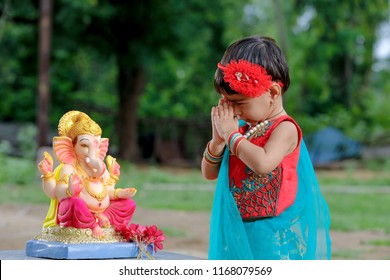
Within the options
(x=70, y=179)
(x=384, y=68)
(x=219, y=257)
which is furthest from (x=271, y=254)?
(x=384, y=68)

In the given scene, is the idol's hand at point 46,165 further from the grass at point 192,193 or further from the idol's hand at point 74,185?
the grass at point 192,193

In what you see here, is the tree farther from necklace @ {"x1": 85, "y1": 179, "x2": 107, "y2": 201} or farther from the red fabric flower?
the red fabric flower

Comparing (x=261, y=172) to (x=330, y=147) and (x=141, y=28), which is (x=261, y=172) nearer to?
(x=141, y=28)

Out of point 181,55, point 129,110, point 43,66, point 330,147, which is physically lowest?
point 43,66

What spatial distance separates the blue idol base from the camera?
335cm

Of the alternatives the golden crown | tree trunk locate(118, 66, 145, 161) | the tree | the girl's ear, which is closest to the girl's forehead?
the girl's ear

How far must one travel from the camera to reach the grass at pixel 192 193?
12359 millimetres

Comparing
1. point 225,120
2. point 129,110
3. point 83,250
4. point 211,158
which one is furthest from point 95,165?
point 129,110

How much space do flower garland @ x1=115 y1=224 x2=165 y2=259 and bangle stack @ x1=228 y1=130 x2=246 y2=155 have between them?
0.50 metres

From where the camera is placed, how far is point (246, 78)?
3.20 metres

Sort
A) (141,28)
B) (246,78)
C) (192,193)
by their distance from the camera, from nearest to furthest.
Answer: (246,78)
(192,193)
(141,28)

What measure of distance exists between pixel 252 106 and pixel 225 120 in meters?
0.13

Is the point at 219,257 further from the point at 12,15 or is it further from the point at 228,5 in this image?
the point at 228,5

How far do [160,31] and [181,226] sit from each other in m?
12.2
